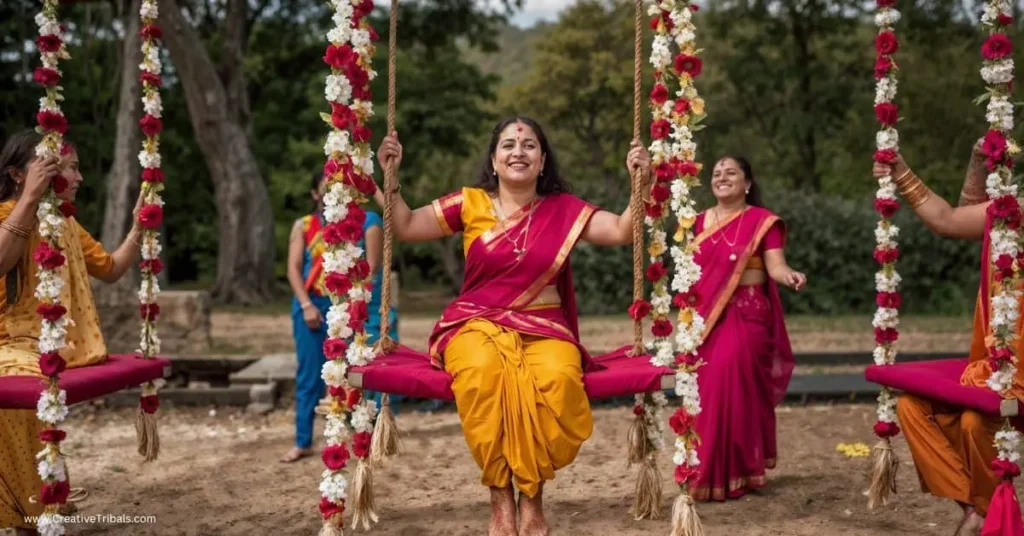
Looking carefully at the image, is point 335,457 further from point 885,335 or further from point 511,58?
point 511,58

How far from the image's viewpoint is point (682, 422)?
4238mm

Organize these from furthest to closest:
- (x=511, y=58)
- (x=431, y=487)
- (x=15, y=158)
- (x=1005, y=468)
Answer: (x=511, y=58) → (x=431, y=487) → (x=15, y=158) → (x=1005, y=468)

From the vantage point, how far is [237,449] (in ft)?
23.3

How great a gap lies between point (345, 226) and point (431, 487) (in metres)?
2.24

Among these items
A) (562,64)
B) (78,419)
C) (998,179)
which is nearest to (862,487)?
(998,179)

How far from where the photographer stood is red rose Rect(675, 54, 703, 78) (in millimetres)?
4305

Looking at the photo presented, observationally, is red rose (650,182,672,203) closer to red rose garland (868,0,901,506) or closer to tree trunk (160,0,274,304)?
red rose garland (868,0,901,506)

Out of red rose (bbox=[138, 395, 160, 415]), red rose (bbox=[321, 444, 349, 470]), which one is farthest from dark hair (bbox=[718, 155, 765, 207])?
red rose (bbox=[138, 395, 160, 415])

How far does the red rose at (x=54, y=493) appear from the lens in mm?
A: 3951

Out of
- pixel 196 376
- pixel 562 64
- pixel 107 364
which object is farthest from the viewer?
pixel 562 64

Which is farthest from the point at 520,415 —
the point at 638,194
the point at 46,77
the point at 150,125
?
the point at 150,125

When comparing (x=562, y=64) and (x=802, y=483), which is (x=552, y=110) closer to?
(x=562, y=64)

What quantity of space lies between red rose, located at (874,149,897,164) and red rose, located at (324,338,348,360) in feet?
8.84

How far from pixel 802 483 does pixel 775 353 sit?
84 centimetres
